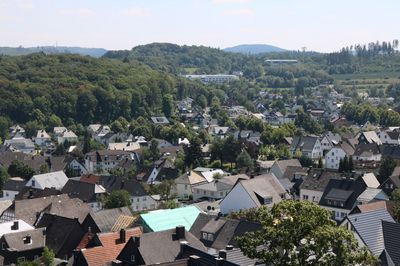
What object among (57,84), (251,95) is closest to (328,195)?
(57,84)

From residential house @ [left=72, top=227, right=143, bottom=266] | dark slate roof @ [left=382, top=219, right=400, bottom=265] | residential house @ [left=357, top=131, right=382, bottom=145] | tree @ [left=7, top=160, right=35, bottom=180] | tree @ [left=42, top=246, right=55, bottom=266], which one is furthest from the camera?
residential house @ [left=357, top=131, right=382, bottom=145]

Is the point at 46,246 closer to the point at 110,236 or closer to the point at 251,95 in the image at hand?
→ the point at 110,236

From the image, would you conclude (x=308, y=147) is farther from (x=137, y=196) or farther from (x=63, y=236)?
(x=63, y=236)

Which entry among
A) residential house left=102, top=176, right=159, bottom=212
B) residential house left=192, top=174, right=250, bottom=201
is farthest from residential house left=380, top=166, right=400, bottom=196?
residential house left=102, top=176, right=159, bottom=212

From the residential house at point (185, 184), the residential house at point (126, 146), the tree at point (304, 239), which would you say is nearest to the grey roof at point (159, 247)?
the tree at point (304, 239)

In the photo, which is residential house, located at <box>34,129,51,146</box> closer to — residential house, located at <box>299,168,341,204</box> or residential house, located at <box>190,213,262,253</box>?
residential house, located at <box>299,168,341,204</box>

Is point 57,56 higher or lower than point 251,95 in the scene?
higher

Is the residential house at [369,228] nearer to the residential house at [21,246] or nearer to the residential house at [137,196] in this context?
the residential house at [21,246]
